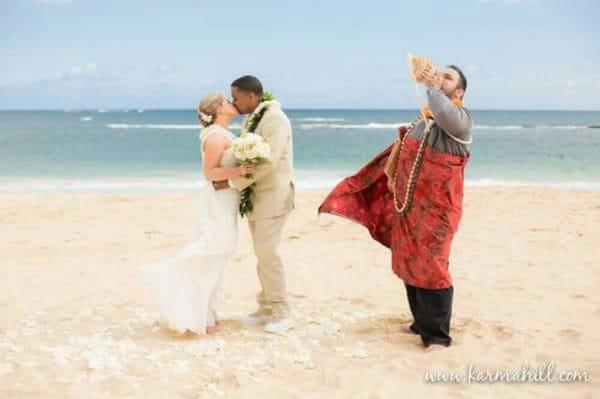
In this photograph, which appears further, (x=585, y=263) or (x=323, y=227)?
(x=323, y=227)

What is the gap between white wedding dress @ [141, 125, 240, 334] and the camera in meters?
5.05

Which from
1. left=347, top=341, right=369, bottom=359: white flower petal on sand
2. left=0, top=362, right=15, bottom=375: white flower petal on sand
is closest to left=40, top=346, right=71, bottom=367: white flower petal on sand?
left=0, top=362, right=15, bottom=375: white flower petal on sand

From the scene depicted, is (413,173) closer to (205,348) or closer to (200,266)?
(200,266)

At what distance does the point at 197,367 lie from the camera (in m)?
4.42

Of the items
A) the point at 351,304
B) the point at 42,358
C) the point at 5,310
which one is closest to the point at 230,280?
the point at 351,304

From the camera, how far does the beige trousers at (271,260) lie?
5105 millimetres

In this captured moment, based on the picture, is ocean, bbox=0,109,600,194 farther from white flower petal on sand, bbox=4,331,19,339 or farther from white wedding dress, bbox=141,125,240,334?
white wedding dress, bbox=141,125,240,334

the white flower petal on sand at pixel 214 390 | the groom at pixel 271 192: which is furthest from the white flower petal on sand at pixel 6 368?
the groom at pixel 271 192

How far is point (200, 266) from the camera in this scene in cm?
512

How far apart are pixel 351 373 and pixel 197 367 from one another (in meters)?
1.00

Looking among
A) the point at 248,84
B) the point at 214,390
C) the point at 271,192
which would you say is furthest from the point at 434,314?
the point at 248,84

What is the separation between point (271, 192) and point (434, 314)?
1464 mm

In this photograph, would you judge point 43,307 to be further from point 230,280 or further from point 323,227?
point 323,227

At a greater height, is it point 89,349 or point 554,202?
point 89,349
